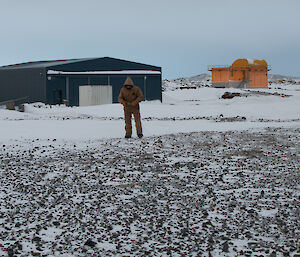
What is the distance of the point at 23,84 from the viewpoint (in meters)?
41.3

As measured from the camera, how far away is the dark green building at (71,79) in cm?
3869

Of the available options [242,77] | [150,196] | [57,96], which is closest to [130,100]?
[150,196]

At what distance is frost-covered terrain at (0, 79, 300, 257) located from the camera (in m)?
5.47

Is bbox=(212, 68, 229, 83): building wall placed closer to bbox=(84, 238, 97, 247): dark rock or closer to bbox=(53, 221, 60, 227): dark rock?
bbox=(53, 221, 60, 227): dark rock

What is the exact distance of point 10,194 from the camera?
24.6 feet

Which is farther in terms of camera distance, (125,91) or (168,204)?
(125,91)

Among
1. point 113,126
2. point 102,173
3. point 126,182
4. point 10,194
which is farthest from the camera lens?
point 113,126

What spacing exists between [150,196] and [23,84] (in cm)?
3645

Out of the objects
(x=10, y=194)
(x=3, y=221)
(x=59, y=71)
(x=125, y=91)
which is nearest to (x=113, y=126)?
(x=125, y=91)

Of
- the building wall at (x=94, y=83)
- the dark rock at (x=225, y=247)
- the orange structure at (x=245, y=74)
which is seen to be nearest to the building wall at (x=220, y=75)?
the orange structure at (x=245, y=74)

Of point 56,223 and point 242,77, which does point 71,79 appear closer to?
point 242,77

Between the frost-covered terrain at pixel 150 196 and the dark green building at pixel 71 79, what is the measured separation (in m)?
26.0

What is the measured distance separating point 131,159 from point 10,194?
3335 millimetres

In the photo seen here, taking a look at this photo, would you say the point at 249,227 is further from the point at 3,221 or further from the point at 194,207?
the point at 3,221
